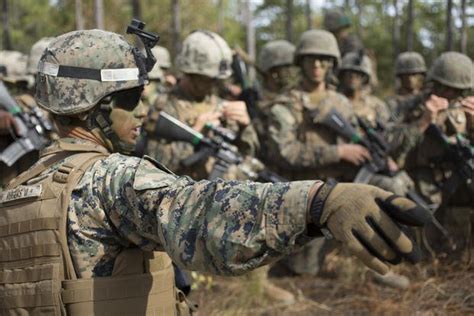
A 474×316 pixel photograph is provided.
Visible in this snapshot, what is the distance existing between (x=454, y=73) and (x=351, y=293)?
7.28ft

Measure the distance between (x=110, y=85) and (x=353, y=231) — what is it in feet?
3.79

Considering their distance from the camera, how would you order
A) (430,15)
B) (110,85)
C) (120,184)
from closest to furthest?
(120,184), (110,85), (430,15)

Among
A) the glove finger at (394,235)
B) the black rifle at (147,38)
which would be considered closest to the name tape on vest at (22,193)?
the black rifle at (147,38)

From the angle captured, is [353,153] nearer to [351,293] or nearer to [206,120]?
[351,293]

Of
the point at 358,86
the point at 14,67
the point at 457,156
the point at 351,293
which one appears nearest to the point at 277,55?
the point at 358,86

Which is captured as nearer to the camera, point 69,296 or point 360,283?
point 69,296

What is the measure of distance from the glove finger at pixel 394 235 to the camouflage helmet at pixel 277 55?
821 cm

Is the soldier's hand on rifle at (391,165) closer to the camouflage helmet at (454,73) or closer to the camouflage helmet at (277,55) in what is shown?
the camouflage helmet at (454,73)

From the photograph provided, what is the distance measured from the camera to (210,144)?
274 inches

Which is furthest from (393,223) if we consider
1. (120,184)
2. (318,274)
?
(318,274)

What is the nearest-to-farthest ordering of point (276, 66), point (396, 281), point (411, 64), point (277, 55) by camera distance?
point (396, 281), point (277, 55), point (276, 66), point (411, 64)

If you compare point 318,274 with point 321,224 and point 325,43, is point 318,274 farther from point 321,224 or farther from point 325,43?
point 321,224

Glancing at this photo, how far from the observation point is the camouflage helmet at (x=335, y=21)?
1223 cm

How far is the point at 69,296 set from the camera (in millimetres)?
2797
